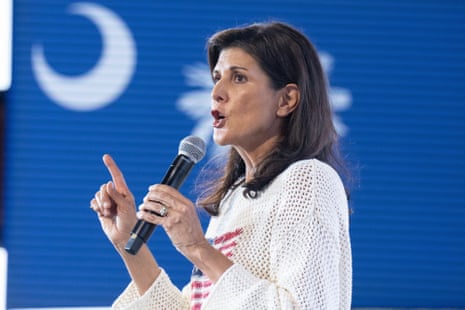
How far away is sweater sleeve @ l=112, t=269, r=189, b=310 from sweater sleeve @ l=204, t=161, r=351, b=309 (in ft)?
1.10

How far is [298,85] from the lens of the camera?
209 centimetres

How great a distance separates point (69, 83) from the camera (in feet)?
14.6

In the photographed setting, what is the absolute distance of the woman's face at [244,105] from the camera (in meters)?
2.05

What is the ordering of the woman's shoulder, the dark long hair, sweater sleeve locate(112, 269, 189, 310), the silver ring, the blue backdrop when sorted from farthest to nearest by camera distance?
the blue backdrop
sweater sleeve locate(112, 269, 189, 310)
the dark long hair
the woman's shoulder
the silver ring

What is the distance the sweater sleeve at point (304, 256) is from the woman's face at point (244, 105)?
21 cm

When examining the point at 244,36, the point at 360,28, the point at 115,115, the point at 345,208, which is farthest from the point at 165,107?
the point at 345,208

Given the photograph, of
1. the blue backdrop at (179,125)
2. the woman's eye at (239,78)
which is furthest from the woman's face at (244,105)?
the blue backdrop at (179,125)

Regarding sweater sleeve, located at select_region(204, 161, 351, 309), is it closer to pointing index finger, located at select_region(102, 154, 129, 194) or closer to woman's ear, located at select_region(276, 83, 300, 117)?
→ woman's ear, located at select_region(276, 83, 300, 117)

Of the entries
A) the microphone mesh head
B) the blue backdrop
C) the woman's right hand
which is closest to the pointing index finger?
the woman's right hand

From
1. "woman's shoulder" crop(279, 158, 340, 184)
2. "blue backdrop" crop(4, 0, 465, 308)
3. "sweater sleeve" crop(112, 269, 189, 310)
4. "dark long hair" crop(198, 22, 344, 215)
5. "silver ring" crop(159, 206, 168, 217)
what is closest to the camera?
"silver ring" crop(159, 206, 168, 217)

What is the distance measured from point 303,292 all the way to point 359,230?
2.79 m

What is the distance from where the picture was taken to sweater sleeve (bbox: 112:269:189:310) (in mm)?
2162

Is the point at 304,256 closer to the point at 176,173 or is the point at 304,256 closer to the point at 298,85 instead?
the point at 176,173

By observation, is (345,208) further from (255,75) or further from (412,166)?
(412,166)
